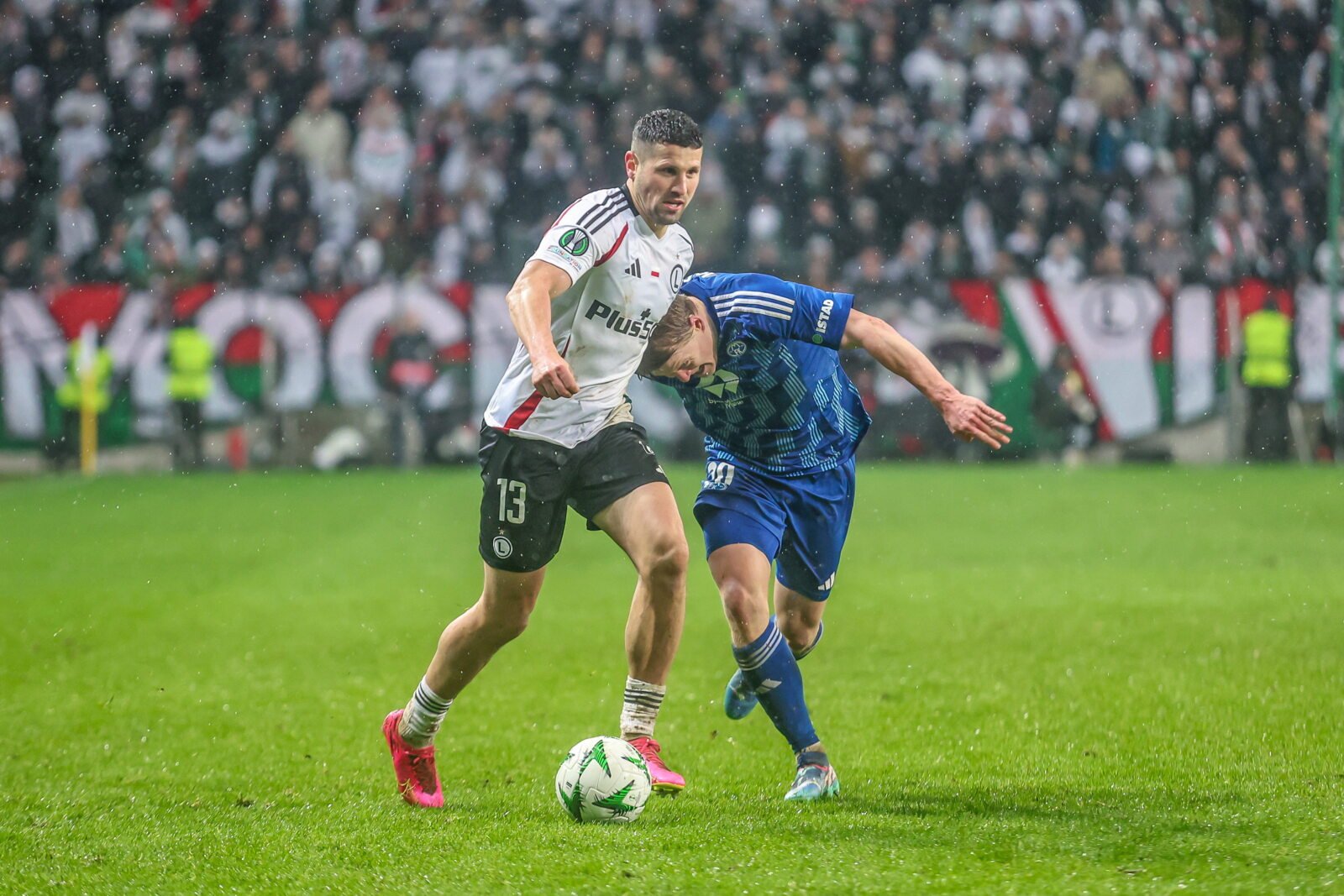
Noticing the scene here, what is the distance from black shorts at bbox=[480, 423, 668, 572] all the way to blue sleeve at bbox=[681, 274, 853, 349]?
1.88 ft

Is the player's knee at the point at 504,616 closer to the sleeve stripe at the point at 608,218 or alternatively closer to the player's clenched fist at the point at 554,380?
the player's clenched fist at the point at 554,380

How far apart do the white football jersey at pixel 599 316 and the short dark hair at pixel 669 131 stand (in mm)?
225

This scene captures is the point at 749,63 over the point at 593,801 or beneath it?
over

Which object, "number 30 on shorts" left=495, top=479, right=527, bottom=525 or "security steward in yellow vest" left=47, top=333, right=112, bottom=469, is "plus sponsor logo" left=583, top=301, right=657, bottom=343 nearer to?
"number 30 on shorts" left=495, top=479, right=527, bottom=525

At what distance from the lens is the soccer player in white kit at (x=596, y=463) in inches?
197

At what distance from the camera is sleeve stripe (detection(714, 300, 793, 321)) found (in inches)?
206

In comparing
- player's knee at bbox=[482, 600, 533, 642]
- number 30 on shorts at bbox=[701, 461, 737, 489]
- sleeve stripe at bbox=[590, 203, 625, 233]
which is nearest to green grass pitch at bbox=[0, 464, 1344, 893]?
player's knee at bbox=[482, 600, 533, 642]

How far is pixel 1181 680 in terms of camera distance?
22.8 feet

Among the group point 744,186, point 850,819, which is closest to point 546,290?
point 850,819

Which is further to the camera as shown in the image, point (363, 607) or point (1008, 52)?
point (1008, 52)

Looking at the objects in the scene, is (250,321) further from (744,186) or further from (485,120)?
(744,186)

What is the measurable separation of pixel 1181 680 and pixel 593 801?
3.40 metres

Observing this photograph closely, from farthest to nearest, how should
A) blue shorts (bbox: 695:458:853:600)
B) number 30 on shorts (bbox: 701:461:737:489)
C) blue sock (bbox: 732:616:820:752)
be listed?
number 30 on shorts (bbox: 701:461:737:489) → blue shorts (bbox: 695:458:853:600) → blue sock (bbox: 732:616:820:752)

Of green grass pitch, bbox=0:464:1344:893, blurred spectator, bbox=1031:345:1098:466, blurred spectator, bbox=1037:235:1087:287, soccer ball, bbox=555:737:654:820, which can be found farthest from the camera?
blurred spectator, bbox=1037:235:1087:287
